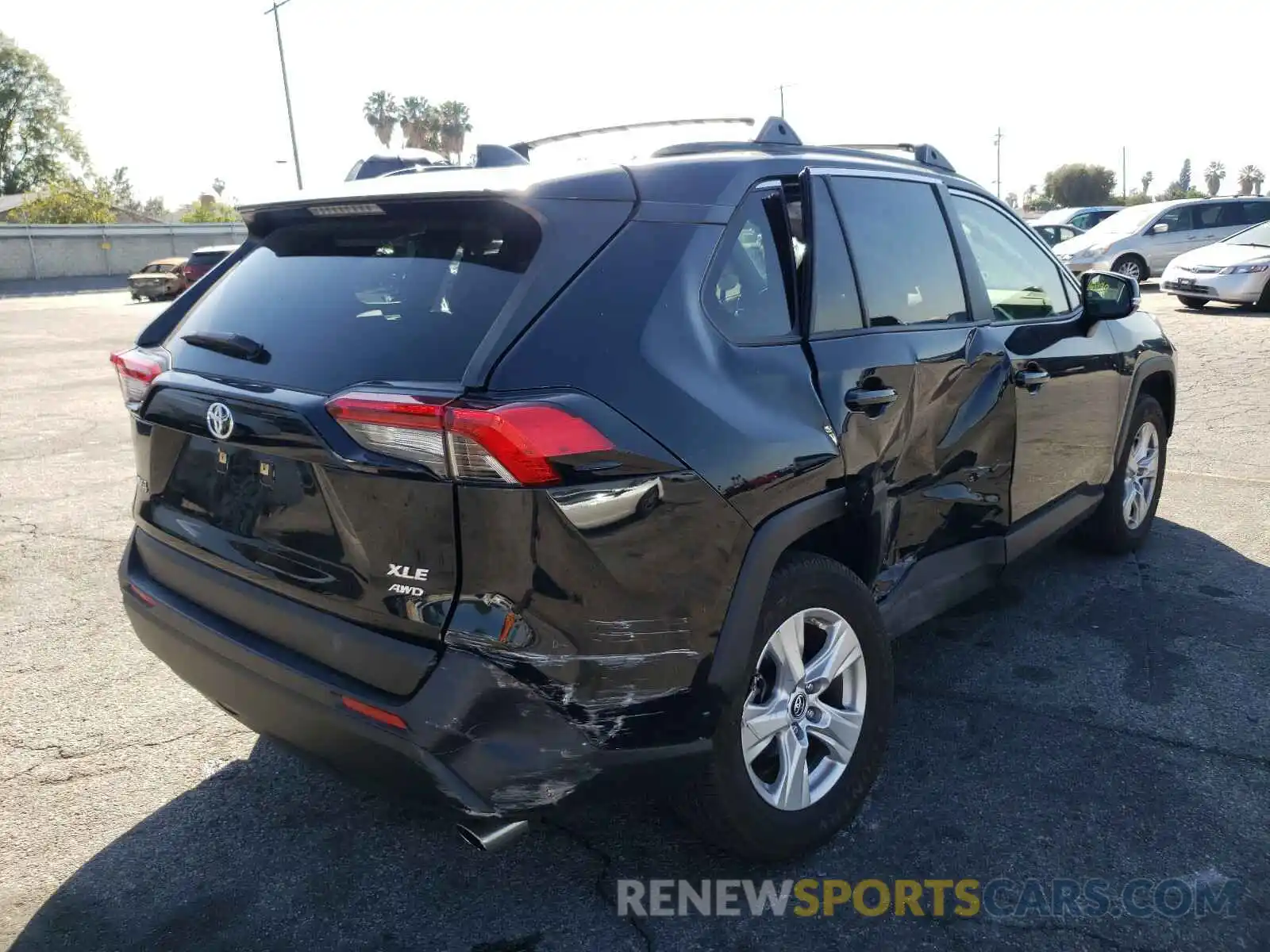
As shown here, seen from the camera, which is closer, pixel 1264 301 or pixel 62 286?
pixel 1264 301

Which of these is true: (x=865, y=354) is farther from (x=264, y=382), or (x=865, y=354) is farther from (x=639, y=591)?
(x=264, y=382)

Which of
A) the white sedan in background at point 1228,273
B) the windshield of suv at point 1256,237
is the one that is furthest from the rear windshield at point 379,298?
the windshield of suv at point 1256,237

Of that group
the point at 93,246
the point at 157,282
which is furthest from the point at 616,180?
the point at 93,246

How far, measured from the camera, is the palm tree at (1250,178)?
11618 cm

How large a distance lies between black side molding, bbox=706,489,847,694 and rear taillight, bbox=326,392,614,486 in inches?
20.7

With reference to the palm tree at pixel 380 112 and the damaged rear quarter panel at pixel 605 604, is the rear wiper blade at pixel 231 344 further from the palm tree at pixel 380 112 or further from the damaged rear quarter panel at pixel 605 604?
the palm tree at pixel 380 112

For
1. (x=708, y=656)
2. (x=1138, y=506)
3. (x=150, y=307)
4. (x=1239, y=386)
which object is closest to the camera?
(x=708, y=656)

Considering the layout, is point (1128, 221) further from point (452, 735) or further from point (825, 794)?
point (452, 735)

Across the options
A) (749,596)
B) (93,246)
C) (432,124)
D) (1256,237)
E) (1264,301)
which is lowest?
(1264,301)

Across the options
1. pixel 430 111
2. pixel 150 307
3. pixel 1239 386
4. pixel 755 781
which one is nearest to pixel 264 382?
pixel 755 781

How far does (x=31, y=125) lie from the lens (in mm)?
66062

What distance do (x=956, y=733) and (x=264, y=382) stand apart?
7.85 feet

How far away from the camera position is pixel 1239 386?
30.7 feet

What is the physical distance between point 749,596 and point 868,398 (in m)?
0.76
